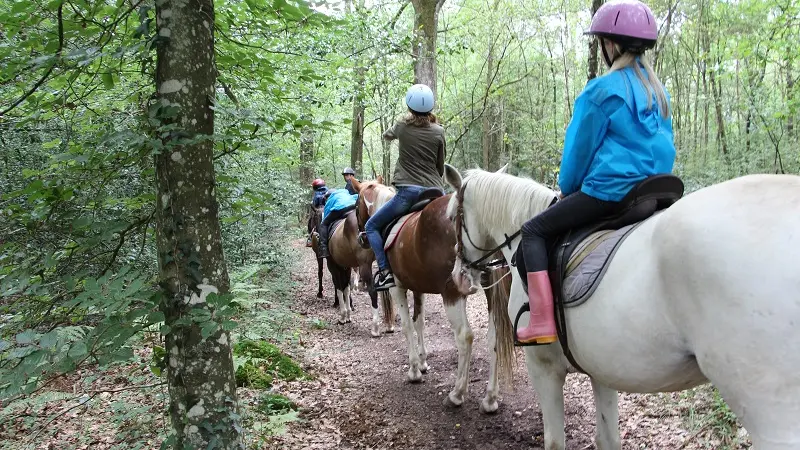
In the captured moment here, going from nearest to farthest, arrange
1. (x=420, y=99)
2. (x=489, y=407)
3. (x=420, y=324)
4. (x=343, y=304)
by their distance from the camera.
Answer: (x=489, y=407) < (x=420, y=99) < (x=420, y=324) < (x=343, y=304)

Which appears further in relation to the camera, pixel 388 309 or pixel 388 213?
pixel 388 309

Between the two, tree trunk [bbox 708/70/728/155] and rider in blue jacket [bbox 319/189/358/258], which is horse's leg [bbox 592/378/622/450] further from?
tree trunk [bbox 708/70/728/155]

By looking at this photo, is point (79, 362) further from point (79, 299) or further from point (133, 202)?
point (133, 202)

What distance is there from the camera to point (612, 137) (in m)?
2.37

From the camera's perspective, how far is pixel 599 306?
7.05 ft

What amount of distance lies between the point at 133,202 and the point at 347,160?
3608cm

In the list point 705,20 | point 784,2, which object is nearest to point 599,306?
point 784,2

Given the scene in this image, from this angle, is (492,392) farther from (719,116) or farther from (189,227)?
(719,116)

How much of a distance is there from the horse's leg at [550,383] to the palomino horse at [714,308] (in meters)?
0.45

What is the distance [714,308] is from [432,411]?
3.76 metres

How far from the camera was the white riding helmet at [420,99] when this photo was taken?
17.3 ft

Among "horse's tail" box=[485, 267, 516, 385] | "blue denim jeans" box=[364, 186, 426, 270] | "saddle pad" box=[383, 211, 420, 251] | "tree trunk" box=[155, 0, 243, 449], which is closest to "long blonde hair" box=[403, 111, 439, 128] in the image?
"blue denim jeans" box=[364, 186, 426, 270]

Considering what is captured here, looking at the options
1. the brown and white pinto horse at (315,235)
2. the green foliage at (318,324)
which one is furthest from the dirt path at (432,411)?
the brown and white pinto horse at (315,235)

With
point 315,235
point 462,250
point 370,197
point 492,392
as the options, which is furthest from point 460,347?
point 315,235
